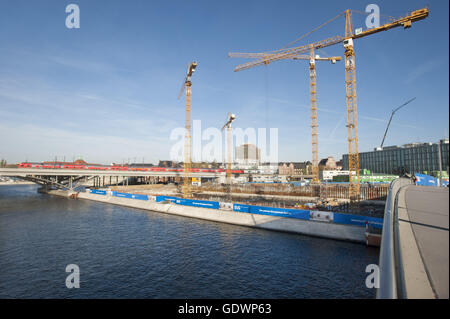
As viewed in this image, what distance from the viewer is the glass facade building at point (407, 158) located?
10622 cm

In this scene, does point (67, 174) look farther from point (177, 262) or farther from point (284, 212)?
point (284, 212)

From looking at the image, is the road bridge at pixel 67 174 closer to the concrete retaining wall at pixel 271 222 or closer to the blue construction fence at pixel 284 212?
the concrete retaining wall at pixel 271 222

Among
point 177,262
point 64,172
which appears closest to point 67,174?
point 64,172

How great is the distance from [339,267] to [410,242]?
50.0 ft

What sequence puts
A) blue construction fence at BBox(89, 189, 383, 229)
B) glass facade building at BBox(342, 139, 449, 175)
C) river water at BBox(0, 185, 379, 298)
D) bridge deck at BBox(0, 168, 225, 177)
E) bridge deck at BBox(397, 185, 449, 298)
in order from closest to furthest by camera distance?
bridge deck at BBox(397, 185, 449, 298) < river water at BBox(0, 185, 379, 298) < blue construction fence at BBox(89, 189, 383, 229) < bridge deck at BBox(0, 168, 225, 177) < glass facade building at BBox(342, 139, 449, 175)

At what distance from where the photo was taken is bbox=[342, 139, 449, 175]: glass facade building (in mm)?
106225

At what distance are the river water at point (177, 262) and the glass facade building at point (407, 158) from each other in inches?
4419

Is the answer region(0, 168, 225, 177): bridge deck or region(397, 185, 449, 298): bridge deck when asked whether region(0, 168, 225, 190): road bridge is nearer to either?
region(0, 168, 225, 177): bridge deck

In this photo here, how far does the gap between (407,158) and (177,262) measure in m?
133

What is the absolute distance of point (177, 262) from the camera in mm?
22500

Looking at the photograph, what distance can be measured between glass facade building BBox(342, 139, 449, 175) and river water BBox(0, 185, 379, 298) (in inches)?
4419

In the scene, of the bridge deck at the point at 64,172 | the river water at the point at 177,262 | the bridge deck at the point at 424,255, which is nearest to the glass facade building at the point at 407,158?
the bridge deck at the point at 64,172

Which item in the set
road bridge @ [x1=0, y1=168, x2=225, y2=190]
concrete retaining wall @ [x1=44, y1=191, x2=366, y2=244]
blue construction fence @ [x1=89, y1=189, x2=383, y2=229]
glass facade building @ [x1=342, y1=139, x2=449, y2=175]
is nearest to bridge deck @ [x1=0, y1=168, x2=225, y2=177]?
road bridge @ [x1=0, y1=168, x2=225, y2=190]
